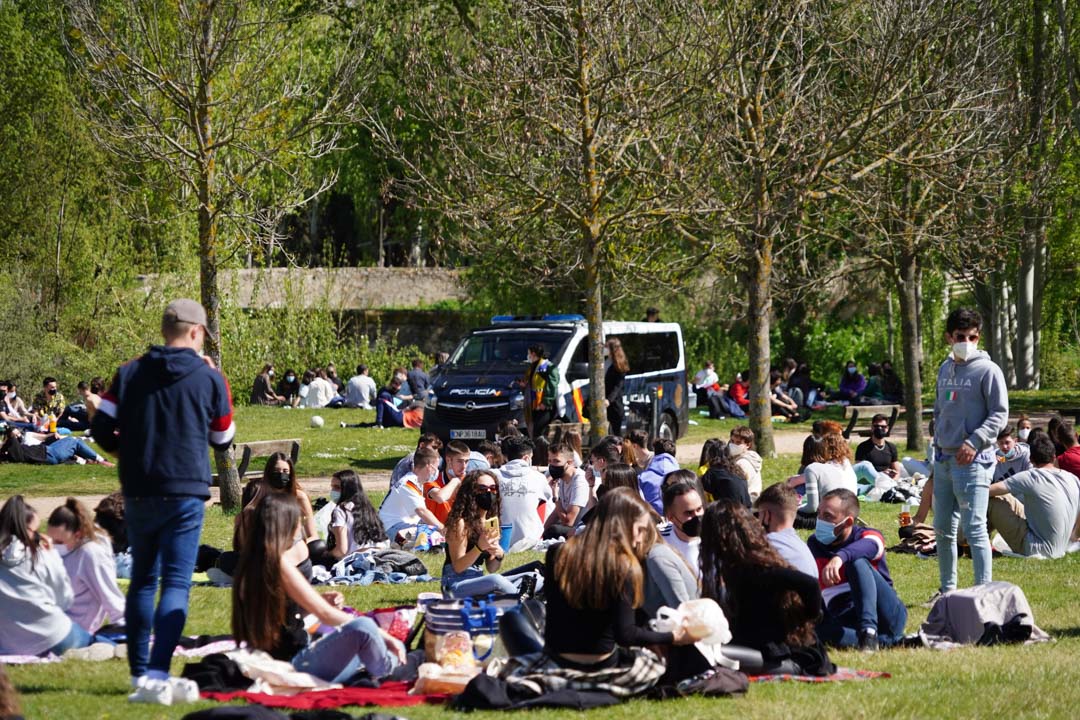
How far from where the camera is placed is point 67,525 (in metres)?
8.66

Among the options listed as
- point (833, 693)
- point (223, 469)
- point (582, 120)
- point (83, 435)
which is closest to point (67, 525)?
point (833, 693)

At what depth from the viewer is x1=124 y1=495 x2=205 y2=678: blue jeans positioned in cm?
692

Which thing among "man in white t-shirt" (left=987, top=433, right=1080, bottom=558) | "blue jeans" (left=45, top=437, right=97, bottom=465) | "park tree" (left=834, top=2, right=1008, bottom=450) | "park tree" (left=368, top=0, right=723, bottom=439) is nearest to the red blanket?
"man in white t-shirt" (left=987, top=433, right=1080, bottom=558)

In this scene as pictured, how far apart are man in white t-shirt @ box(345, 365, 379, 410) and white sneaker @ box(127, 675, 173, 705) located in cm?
2891

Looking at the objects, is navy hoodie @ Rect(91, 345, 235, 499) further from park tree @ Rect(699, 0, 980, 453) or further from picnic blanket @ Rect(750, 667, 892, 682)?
park tree @ Rect(699, 0, 980, 453)

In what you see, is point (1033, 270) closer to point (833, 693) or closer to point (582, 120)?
point (582, 120)

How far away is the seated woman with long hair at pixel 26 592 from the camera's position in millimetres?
8047

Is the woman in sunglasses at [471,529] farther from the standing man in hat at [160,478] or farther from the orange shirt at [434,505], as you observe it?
the standing man in hat at [160,478]

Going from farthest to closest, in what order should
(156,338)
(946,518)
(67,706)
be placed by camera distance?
1. (156,338)
2. (946,518)
3. (67,706)

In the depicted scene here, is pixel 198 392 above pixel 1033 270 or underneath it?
underneath

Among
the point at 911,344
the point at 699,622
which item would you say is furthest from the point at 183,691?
the point at 911,344

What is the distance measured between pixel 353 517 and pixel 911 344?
12.7 m

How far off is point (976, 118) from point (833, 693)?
631 inches

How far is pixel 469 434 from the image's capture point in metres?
22.3
